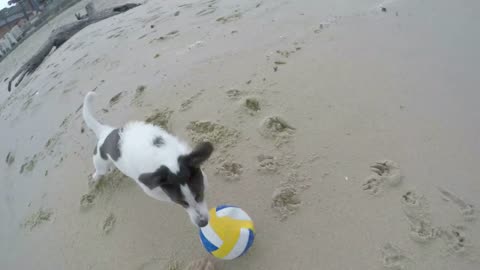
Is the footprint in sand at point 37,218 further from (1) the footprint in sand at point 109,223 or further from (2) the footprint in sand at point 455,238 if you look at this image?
(2) the footprint in sand at point 455,238

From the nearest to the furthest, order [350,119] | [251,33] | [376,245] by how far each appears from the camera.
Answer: [376,245], [350,119], [251,33]

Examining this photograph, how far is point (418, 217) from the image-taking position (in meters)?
2.15

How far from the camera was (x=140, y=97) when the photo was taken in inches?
161

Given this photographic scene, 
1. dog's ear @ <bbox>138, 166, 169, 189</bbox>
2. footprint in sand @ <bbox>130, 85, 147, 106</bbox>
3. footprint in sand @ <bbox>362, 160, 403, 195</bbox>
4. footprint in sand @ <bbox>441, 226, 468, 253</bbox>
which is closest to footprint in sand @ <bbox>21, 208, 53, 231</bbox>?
footprint in sand @ <bbox>130, 85, 147, 106</bbox>

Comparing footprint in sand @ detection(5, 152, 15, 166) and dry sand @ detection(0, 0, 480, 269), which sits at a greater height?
dry sand @ detection(0, 0, 480, 269)

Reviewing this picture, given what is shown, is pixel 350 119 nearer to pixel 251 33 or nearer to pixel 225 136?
pixel 225 136

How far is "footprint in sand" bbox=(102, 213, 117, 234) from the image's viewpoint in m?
2.81

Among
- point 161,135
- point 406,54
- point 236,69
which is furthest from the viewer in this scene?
point 236,69

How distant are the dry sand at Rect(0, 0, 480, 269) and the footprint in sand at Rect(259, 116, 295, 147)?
0.03 ft

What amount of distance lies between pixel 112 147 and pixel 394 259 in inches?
84.7

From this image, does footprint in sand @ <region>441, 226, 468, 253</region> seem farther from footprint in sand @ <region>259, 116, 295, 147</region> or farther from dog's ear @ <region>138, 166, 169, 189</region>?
dog's ear @ <region>138, 166, 169, 189</region>

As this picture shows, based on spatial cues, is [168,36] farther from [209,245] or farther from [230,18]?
[209,245]

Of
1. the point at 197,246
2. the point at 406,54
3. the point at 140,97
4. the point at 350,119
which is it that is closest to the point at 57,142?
the point at 140,97

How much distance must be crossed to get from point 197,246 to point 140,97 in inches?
86.8
